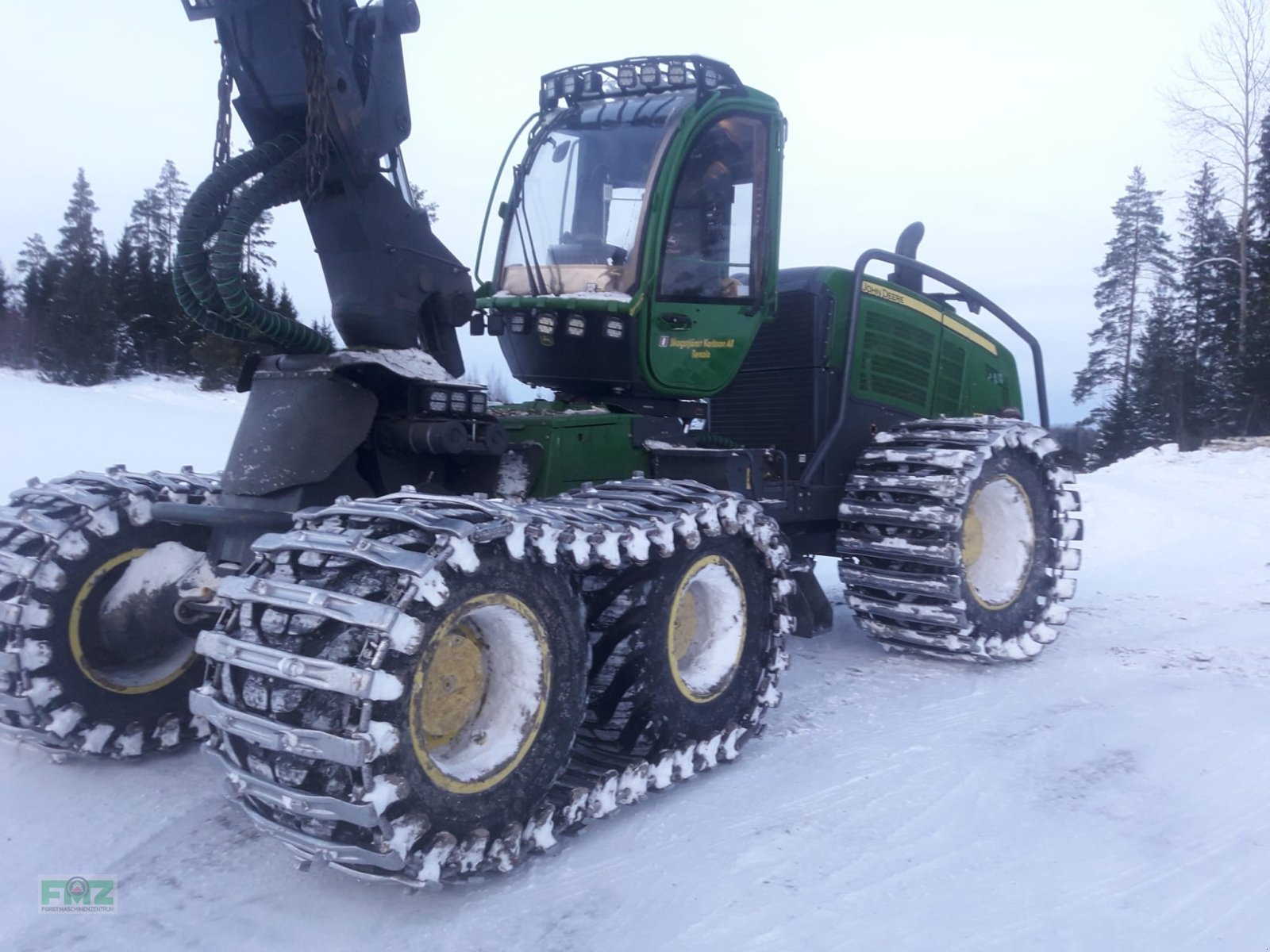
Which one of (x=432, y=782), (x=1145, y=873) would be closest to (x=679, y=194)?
(x=432, y=782)

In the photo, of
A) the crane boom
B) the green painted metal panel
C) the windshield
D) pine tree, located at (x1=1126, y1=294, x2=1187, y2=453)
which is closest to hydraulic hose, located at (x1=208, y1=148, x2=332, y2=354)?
the crane boom

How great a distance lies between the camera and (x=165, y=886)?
345 centimetres

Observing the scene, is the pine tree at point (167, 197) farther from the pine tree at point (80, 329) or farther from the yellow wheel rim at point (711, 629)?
the yellow wheel rim at point (711, 629)

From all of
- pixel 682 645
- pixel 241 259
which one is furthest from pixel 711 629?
pixel 241 259

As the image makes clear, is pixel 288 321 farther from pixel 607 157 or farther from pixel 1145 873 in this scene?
pixel 1145 873

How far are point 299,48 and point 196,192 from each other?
67cm

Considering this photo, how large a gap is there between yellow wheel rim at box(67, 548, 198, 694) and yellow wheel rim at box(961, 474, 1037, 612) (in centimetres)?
451

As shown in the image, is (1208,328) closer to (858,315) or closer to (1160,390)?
(1160,390)

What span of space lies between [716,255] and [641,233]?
52cm

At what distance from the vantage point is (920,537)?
19.3 ft

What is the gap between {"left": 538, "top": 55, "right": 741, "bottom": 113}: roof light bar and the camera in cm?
539
